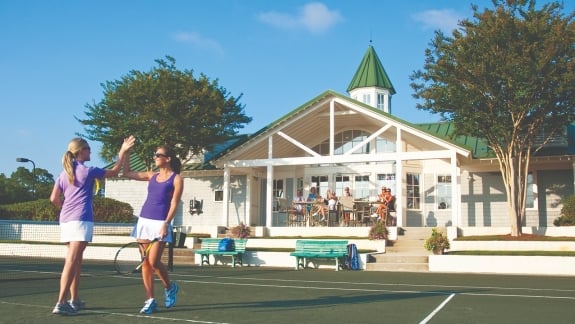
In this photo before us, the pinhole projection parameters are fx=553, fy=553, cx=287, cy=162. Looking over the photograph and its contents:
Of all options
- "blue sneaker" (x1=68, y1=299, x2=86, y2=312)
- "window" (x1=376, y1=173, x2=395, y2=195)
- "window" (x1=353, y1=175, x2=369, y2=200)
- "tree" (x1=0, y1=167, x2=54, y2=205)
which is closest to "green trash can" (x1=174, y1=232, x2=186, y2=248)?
"window" (x1=353, y1=175, x2=369, y2=200)

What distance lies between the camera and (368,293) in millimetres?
8797

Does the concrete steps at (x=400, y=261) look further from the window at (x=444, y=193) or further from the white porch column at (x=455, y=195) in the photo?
the window at (x=444, y=193)

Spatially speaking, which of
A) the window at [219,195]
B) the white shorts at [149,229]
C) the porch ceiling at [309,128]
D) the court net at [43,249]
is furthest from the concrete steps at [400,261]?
the window at [219,195]

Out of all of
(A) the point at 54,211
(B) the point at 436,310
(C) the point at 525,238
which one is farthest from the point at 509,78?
(A) the point at 54,211

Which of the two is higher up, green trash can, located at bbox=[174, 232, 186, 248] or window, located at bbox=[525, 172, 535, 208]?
window, located at bbox=[525, 172, 535, 208]

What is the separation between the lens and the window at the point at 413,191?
23859mm

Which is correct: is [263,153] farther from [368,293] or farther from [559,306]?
[559,306]

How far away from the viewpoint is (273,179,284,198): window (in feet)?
85.7

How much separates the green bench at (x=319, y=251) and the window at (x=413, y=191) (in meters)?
9.07

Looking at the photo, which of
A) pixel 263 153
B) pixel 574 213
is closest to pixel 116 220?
pixel 263 153

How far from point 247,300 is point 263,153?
59.0 feet

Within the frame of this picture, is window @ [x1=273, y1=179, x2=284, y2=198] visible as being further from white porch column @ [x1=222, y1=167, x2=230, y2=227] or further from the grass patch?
the grass patch

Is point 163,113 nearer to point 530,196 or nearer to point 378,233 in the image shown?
point 378,233

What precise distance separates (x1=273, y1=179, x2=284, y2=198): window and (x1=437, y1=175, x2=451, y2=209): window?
7.15 m
